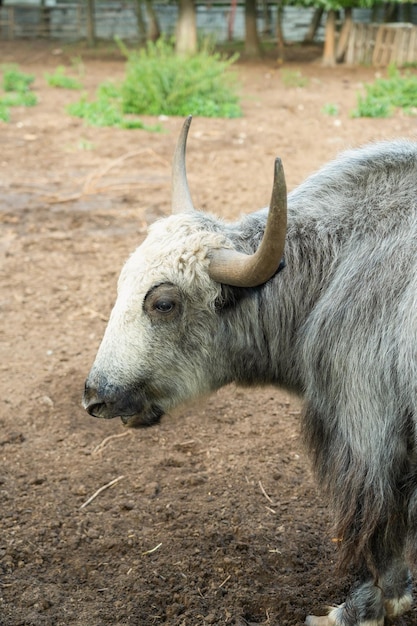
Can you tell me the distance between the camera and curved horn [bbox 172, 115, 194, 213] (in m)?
3.76

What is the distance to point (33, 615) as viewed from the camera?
346 cm

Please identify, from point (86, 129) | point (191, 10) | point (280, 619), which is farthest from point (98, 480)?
point (191, 10)

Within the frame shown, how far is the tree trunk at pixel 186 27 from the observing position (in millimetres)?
17891

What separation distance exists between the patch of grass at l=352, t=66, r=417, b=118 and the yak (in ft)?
31.4

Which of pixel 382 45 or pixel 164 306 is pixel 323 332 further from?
pixel 382 45

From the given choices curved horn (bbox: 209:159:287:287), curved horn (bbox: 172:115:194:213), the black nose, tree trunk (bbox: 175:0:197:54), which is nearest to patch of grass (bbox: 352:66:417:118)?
tree trunk (bbox: 175:0:197:54)

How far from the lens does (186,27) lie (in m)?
17.9

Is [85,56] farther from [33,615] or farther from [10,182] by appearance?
[33,615]

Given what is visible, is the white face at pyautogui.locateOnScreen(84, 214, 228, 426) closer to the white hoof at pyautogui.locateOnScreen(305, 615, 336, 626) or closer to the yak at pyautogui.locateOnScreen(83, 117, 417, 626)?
the yak at pyautogui.locateOnScreen(83, 117, 417, 626)

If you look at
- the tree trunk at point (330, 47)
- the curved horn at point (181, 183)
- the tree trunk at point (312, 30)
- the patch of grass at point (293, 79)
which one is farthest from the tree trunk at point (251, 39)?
the curved horn at point (181, 183)

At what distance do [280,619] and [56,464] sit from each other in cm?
167

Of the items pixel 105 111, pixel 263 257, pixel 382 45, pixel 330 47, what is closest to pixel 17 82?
pixel 105 111

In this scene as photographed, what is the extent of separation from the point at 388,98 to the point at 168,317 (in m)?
11.1

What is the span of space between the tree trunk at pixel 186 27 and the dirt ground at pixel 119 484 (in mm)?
10529
